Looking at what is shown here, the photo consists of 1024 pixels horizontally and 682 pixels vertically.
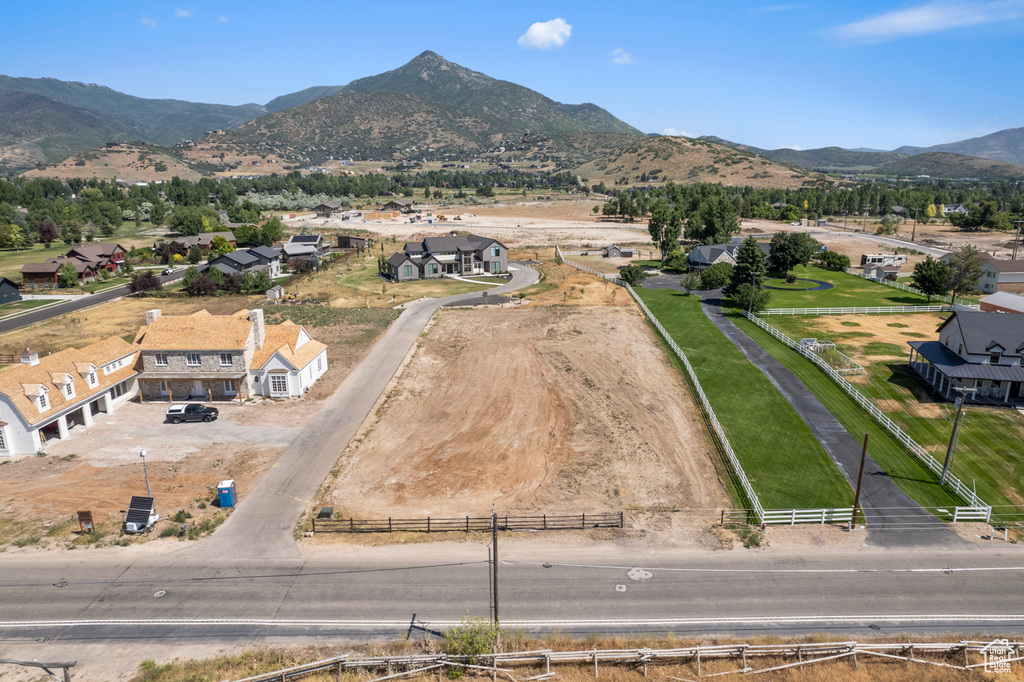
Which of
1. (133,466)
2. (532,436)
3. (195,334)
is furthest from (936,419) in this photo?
(195,334)

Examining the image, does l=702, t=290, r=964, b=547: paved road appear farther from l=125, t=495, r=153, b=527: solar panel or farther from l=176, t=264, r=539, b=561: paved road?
l=125, t=495, r=153, b=527: solar panel

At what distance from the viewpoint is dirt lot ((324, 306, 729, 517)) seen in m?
33.2

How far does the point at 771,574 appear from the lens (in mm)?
26156

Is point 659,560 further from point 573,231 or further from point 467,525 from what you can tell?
point 573,231

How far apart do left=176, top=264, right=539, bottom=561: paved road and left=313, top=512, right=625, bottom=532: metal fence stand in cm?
237

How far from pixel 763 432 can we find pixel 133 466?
42.4 m

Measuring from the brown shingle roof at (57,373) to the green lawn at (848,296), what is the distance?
241ft

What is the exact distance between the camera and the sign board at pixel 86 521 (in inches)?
1147

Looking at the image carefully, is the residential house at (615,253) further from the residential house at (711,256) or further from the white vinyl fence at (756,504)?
the white vinyl fence at (756,504)

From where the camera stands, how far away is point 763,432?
134ft

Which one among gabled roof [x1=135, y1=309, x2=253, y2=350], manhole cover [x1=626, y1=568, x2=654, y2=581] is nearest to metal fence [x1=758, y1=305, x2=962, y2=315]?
manhole cover [x1=626, y1=568, x2=654, y2=581]

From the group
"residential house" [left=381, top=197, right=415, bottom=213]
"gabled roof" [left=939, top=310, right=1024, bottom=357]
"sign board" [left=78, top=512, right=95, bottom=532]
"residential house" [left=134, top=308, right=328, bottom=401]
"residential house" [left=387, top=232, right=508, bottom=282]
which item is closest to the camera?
"sign board" [left=78, top=512, right=95, bottom=532]

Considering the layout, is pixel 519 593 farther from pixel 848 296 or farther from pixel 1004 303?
pixel 848 296

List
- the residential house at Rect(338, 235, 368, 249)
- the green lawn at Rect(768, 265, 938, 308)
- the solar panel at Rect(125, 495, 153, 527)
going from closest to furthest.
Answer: the solar panel at Rect(125, 495, 153, 527) → the green lawn at Rect(768, 265, 938, 308) → the residential house at Rect(338, 235, 368, 249)
